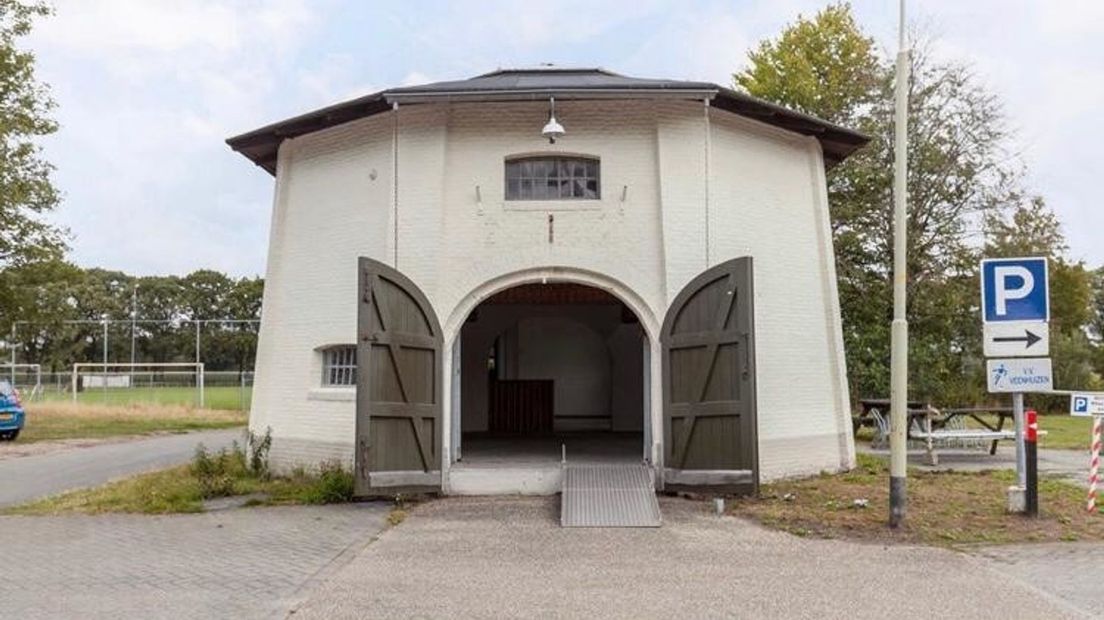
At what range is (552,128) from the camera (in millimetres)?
11703

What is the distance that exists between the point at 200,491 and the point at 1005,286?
10.7 metres

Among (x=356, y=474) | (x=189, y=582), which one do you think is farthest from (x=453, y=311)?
(x=189, y=582)

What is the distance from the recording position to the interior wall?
19375 millimetres

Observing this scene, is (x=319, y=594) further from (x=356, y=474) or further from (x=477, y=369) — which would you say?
(x=477, y=369)

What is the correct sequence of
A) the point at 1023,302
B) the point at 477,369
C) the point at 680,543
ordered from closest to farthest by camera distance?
1. the point at 680,543
2. the point at 1023,302
3. the point at 477,369

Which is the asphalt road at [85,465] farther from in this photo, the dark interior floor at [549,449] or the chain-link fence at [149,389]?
the chain-link fence at [149,389]

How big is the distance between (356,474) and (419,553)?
2474mm

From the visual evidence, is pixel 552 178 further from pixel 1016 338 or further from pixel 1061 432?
pixel 1061 432

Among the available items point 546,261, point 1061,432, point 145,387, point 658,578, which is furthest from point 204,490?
point 145,387

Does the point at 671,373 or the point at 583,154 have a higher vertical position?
the point at 583,154

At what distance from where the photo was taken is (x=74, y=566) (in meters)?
8.52

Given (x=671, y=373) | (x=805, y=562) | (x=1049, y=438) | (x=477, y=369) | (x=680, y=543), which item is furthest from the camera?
(x=1049, y=438)

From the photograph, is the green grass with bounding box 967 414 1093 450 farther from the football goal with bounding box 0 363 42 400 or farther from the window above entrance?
the football goal with bounding box 0 363 42 400

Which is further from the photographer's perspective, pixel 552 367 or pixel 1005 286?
pixel 552 367
